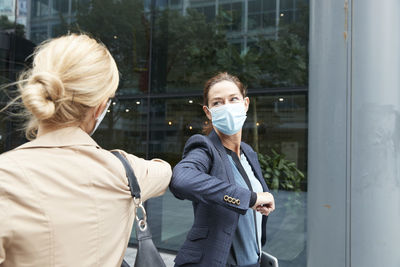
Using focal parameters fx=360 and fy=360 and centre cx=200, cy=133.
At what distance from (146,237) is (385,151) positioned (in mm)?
1108

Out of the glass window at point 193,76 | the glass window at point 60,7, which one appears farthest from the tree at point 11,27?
the glass window at point 60,7

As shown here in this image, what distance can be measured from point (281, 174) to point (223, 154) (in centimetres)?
346

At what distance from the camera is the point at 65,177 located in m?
0.99

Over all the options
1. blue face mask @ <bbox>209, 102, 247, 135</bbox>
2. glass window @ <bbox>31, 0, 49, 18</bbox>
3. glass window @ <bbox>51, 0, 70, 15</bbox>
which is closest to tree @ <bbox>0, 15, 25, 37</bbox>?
glass window @ <bbox>31, 0, 49, 18</bbox>

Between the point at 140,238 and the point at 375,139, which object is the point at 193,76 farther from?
the point at 140,238

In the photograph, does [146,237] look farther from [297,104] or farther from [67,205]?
[297,104]

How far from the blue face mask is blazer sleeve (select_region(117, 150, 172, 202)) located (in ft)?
2.06

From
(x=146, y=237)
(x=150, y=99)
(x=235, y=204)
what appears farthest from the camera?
(x=150, y=99)

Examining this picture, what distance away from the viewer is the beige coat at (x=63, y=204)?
2.94ft

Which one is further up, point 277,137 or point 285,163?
point 277,137

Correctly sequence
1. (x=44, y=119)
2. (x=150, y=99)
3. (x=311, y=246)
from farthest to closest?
(x=150, y=99) → (x=311, y=246) → (x=44, y=119)

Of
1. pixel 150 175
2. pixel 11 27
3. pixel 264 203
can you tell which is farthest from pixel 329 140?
pixel 11 27

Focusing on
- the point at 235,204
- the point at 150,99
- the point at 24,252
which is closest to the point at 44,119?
the point at 24,252

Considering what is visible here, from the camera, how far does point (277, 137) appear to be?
5.18 m
